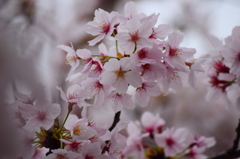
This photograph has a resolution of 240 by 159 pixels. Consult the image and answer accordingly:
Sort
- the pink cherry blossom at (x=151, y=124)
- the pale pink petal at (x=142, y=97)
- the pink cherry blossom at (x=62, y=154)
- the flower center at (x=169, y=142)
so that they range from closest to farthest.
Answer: the pink cherry blossom at (x=62, y=154)
the pale pink petal at (x=142, y=97)
the flower center at (x=169, y=142)
the pink cherry blossom at (x=151, y=124)

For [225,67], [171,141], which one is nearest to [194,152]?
[171,141]

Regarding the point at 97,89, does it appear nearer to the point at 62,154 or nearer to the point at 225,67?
the point at 62,154

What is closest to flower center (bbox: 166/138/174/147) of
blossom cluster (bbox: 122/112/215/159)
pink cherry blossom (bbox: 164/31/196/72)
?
blossom cluster (bbox: 122/112/215/159)

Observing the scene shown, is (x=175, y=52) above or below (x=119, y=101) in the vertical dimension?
above

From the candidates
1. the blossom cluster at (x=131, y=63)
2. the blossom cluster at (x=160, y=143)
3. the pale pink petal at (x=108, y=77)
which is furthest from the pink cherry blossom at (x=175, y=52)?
the blossom cluster at (x=160, y=143)

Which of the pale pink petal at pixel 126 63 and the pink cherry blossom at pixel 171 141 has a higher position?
the pale pink petal at pixel 126 63

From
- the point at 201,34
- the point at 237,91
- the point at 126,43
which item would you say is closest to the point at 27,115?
the point at 126,43

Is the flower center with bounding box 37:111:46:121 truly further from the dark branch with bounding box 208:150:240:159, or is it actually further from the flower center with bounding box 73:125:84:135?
the dark branch with bounding box 208:150:240:159

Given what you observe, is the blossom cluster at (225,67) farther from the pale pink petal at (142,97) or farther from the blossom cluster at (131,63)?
the pale pink petal at (142,97)

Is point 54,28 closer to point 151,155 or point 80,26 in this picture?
point 80,26
